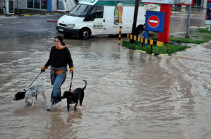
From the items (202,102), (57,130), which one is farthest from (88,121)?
(202,102)

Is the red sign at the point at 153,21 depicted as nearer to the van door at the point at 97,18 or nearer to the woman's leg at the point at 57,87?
the van door at the point at 97,18

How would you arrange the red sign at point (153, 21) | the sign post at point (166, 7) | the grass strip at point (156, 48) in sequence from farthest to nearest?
1. the sign post at point (166, 7)
2. the red sign at point (153, 21)
3. the grass strip at point (156, 48)

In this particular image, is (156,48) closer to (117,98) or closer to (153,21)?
(153,21)

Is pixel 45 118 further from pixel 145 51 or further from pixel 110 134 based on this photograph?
pixel 145 51

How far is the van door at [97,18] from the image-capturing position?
2005 cm

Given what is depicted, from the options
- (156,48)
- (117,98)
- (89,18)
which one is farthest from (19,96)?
(89,18)

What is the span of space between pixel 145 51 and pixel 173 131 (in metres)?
9.58

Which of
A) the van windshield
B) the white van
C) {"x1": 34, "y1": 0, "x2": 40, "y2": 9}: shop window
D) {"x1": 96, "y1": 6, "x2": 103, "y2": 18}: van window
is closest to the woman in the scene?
the white van

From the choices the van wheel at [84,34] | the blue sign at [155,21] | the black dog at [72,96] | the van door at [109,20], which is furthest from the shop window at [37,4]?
the black dog at [72,96]

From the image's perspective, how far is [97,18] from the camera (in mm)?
20172

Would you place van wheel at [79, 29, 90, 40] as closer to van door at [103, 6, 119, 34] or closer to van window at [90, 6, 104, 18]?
van window at [90, 6, 104, 18]

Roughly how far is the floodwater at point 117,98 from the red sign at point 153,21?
205 cm

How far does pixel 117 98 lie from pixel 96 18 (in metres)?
11.4

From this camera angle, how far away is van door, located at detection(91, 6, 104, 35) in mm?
20047
